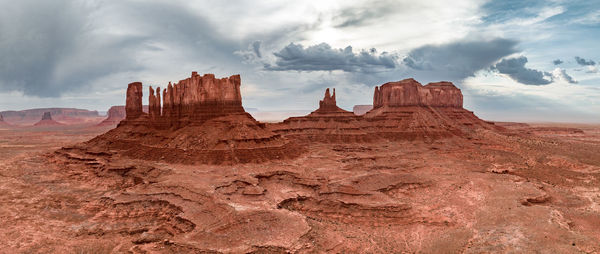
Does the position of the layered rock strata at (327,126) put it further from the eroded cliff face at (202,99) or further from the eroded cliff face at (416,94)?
the eroded cliff face at (202,99)

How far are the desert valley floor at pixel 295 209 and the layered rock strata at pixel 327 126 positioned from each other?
33.3 meters

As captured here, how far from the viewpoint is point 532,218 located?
2612 cm

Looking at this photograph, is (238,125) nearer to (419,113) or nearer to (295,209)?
(295,209)

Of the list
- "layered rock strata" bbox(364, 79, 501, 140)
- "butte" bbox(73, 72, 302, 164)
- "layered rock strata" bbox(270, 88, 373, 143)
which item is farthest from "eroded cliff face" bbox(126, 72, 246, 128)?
"layered rock strata" bbox(364, 79, 501, 140)

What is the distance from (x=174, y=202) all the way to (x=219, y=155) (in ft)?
67.6

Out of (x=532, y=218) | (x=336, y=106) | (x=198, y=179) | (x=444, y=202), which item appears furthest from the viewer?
(x=336, y=106)

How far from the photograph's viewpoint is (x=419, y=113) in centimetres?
9769

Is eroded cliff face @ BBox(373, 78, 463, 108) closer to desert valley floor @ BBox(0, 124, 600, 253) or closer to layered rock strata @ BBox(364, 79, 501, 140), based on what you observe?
layered rock strata @ BBox(364, 79, 501, 140)

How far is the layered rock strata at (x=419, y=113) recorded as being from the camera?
89.9 meters

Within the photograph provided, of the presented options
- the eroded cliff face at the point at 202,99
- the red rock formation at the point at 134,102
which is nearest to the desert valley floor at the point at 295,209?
the eroded cliff face at the point at 202,99

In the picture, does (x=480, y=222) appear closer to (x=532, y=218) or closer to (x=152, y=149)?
(x=532, y=218)

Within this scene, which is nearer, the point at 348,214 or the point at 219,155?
the point at 348,214

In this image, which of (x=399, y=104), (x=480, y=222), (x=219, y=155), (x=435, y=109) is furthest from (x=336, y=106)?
(x=480, y=222)

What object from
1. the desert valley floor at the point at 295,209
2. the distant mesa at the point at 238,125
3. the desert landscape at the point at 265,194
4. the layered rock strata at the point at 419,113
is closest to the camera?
the desert valley floor at the point at 295,209
